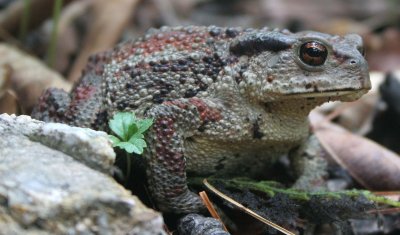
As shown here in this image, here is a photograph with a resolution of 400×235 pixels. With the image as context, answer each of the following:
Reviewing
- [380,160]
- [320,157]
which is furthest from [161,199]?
[380,160]

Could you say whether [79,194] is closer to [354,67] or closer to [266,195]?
[266,195]

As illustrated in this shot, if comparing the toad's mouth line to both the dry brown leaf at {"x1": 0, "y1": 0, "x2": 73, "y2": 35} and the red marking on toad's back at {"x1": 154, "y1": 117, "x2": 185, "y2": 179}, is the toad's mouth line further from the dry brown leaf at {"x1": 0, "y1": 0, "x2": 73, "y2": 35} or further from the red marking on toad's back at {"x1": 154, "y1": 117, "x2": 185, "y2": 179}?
the dry brown leaf at {"x1": 0, "y1": 0, "x2": 73, "y2": 35}

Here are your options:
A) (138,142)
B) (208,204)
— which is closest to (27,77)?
(138,142)

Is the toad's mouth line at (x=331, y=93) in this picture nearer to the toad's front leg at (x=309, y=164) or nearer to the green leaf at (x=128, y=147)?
the toad's front leg at (x=309, y=164)

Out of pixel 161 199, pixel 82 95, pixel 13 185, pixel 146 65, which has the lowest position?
pixel 161 199

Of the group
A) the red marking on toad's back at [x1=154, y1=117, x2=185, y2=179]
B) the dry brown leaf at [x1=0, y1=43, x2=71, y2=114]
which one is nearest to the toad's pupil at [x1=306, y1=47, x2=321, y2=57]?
the red marking on toad's back at [x1=154, y1=117, x2=185, y2=179]

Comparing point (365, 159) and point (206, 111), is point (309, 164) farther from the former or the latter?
point (206, 111)
